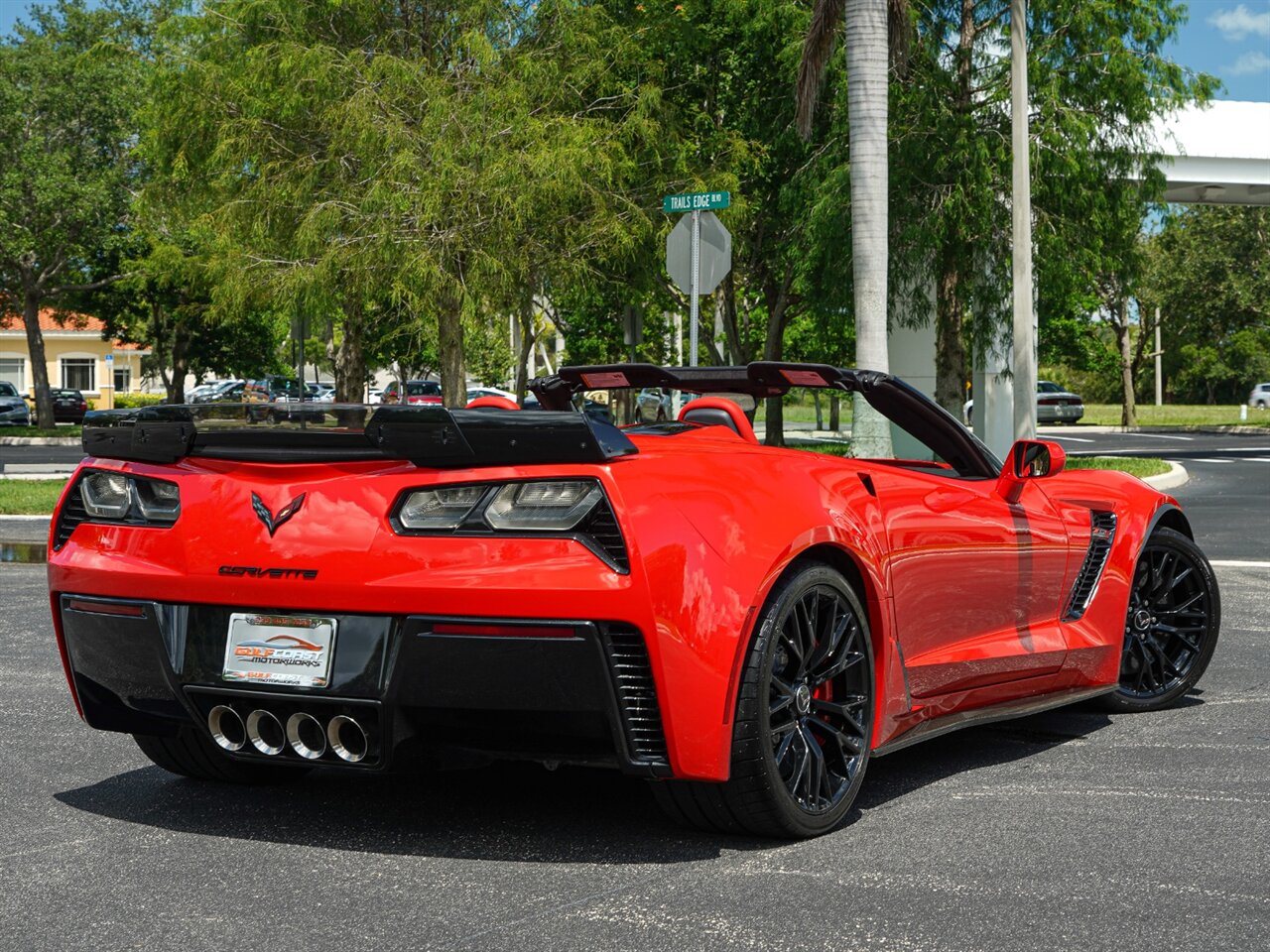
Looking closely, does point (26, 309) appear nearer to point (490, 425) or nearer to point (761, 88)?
point (761, 88)

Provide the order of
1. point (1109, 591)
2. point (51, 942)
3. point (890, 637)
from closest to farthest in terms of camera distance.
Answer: point (51, 942) < point (890, 637) < point (1109, 591)

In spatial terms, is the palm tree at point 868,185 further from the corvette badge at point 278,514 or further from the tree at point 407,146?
the corvette badge at point 278,514

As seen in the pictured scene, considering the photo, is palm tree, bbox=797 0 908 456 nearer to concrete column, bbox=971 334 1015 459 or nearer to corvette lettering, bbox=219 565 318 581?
concrete column, bbox=971 334 1015 459

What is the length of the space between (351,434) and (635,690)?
0.98 meters

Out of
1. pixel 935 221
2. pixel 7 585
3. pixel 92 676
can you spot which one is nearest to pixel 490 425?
pixel 92 676

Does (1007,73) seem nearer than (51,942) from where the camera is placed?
No

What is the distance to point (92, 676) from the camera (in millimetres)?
4633

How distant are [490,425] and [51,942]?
5.00 feet

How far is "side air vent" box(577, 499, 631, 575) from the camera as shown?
158 inches

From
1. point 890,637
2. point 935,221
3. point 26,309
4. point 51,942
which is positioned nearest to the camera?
point 51,942

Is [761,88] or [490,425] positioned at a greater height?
[761,88]

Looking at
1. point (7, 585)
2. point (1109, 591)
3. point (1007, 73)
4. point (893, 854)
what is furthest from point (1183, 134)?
point (893, 854)

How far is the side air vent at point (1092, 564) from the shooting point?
19.7 ft

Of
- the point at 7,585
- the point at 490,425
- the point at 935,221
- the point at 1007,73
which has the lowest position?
the point at 7,585
